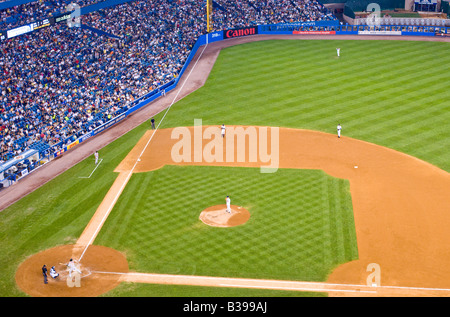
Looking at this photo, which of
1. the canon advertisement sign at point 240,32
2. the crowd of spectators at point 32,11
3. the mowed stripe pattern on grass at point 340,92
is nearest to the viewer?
the mowed stripe pattern on grass at point 340,92

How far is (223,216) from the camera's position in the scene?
37062 millimetres

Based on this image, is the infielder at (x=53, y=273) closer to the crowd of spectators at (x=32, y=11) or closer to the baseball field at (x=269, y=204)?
the baseball field at (x=269, y=204)

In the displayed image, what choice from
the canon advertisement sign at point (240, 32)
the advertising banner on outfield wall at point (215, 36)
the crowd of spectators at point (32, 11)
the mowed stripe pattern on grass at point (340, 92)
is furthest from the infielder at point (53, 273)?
the canon advertisement sign at point (240, 32)

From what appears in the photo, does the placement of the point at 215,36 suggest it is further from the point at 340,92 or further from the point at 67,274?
the point at 67,274

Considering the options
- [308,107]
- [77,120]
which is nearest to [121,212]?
[77,120]

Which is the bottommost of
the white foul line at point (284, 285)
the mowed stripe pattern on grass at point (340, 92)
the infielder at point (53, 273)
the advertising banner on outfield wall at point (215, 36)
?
the white foul line at point (284, 285)

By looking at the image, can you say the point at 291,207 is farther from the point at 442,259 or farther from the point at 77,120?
the point at 77,120

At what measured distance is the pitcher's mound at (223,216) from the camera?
36156mm

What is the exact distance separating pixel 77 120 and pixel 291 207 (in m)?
23.4

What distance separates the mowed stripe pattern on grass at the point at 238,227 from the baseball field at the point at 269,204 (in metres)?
0.11

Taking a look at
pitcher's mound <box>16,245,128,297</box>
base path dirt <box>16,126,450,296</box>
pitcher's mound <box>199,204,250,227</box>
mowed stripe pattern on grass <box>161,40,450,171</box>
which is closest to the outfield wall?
mowed stripe pattern on grass <box>161,40,450,171</box>

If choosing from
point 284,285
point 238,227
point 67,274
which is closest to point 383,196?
point 238,227

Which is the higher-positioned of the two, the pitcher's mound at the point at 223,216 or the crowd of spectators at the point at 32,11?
the crowd of spectators at the point at 32,11

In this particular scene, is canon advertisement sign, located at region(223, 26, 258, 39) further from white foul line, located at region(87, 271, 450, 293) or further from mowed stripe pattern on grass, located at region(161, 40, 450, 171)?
white foul line, located at region(87, 271, 450, 293)
